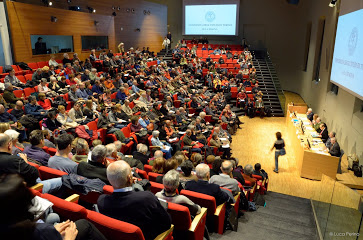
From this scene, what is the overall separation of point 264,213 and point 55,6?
9772 millimetres

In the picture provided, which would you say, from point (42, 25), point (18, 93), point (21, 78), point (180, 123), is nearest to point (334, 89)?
point (180, 123)

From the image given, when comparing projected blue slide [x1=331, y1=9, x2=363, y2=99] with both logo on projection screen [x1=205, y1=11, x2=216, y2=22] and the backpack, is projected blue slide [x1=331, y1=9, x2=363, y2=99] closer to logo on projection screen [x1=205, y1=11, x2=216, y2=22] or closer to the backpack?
the backpack

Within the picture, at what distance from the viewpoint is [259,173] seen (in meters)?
5.11

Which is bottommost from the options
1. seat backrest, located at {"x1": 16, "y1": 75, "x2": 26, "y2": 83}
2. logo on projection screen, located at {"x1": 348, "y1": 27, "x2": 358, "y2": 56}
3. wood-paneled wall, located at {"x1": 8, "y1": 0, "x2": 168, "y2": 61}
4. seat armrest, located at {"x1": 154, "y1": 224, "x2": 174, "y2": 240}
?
seat armrest, located at {"x1": 154, "y1": 224, "x2": 174, "y2": 240}

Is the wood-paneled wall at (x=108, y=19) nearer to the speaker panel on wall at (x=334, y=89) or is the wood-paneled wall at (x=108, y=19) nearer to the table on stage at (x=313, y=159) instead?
the table on stage at (x=313, y=159)

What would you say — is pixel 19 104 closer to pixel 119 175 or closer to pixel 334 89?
pixel 119 175

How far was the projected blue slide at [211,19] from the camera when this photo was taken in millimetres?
16406

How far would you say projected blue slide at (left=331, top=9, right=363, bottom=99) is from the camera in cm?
609

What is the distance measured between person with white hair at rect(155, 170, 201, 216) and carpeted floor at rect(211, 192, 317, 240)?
67 cm

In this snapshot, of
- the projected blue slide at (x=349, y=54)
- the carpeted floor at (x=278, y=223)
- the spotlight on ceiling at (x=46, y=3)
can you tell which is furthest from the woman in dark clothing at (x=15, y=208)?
the spotlight on ceiling at (x=46, y=3)

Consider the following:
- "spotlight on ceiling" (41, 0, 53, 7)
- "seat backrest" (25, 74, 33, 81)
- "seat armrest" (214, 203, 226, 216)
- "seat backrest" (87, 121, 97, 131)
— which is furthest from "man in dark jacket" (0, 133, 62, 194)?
"spotlight on ceiling" (41, 0, 53, 7)

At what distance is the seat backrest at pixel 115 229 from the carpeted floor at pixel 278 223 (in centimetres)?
145

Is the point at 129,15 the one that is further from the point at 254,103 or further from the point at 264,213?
the point at 264,213

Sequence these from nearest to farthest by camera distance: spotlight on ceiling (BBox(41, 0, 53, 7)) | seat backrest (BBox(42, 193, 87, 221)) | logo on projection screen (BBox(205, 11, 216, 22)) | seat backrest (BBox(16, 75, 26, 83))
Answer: seat backrest (BBox(42, 193, 87, 221)) → seat backrest (BBox(16, 75, 26, 83)) → spotlight on ceiling (BBox(41, 0, 53, 7)) → logo on projection screen (BBox(205, 11, 216, 22))
